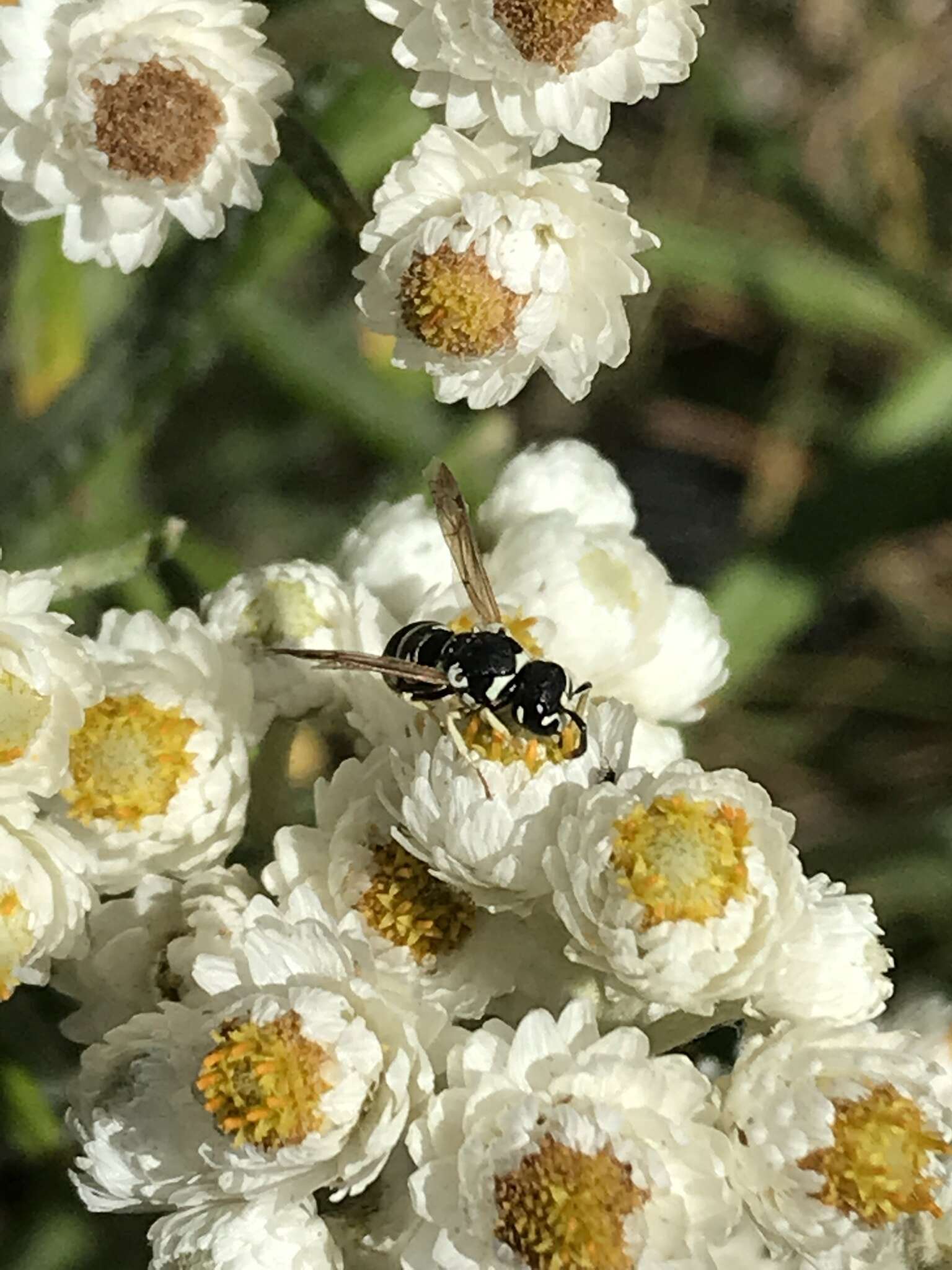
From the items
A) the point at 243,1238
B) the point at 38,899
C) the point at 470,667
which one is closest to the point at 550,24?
the point at 470,667

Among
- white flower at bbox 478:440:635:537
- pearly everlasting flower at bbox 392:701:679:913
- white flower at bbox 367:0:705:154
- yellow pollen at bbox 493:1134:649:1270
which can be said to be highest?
white flower at bbox 367:0:705:154

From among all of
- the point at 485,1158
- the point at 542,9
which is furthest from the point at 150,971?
the point at 542,9

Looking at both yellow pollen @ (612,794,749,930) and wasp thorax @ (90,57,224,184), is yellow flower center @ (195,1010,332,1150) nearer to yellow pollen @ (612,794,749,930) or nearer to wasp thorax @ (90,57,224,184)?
yellow pollen @ (612,794,749,930)

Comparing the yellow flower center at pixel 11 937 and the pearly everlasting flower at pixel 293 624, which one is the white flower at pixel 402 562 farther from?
the yellow flower center at pixel 11 937

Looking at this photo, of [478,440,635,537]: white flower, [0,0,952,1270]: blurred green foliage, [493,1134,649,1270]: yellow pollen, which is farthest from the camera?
[0,0,952,1270]: blurred green foliage

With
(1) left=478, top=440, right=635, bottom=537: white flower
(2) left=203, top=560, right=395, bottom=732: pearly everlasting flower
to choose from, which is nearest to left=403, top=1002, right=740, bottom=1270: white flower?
(2) left=203, top=560, right=395, bottom=732: pearly everlasting flower

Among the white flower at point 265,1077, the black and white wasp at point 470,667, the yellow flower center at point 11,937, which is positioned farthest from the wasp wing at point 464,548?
the yellow flower center at point 11,937

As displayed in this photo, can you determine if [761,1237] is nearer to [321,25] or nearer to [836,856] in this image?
[836,856]
